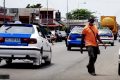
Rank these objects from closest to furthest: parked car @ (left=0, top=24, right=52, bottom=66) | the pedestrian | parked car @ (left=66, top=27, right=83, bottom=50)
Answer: the pedestrian
parked car @ (left=0, top=24, right=52, bottom=66)
parked car @ (left=66, top=27, right=83, bottom=50)

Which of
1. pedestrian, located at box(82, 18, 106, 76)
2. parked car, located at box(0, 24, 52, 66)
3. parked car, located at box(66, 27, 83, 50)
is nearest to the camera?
pedestrian, located at box(82, 18, 106, 76)

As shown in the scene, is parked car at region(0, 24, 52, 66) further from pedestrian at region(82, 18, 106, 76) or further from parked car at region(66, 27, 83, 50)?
parked car at region(66, 27, 83, 50)

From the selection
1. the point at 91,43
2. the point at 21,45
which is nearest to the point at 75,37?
the point at 21,45

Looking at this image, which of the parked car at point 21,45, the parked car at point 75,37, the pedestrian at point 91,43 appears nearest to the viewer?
the pedestrian at point 91,43

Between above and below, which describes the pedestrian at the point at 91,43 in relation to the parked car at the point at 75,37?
above

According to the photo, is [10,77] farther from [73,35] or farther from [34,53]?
[73,35]

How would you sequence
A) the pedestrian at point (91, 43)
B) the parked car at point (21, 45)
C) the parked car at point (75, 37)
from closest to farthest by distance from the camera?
the pedestrian at point (91, 43) → the parked car at point (21, 45) → the parked car at point (75, 37)

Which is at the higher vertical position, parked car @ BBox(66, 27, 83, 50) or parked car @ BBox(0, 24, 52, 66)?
parked car @ BBox(0, 24, 52, 66)

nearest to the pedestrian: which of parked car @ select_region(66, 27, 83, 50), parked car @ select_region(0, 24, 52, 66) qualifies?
parked car @ select_region(0, 24, 52, 66)

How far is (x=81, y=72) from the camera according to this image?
58.3ft

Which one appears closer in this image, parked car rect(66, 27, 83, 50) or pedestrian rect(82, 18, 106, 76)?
pedestrian rect(82, 18, 106, 76)

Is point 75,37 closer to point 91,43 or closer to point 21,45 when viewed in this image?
point 21,45

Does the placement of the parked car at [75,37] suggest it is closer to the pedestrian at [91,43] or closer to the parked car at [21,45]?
the parked car at [21,45]

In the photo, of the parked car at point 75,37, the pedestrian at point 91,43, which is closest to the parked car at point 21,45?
the pedestrian at point 91,43
